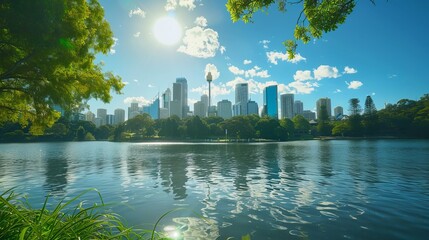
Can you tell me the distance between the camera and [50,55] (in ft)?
25.6

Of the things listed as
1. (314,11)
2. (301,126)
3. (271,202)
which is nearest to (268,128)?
(301,126)

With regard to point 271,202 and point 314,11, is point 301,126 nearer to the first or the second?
point 271,202

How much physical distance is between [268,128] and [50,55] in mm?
115329

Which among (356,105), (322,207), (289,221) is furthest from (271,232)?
(356,105)

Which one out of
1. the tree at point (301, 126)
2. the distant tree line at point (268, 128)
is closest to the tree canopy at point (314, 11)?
the distant tree line at point (268, 128)

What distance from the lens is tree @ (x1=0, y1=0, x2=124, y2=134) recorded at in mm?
6648

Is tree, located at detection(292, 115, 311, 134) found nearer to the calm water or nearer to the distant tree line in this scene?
the distant tree line

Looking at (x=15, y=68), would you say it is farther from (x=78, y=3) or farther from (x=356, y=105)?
(x=356, y=105)

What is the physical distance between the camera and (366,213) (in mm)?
9602

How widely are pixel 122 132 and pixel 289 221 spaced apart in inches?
6281

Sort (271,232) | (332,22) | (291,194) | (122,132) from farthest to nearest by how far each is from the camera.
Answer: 1. (122,132)
2. (291,194)
3. (271,232)
4. (332,22)

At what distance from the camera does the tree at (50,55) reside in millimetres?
6648

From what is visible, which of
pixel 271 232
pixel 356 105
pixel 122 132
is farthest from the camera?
pixel 122 132

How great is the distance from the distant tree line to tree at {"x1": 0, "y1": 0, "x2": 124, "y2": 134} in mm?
108493
